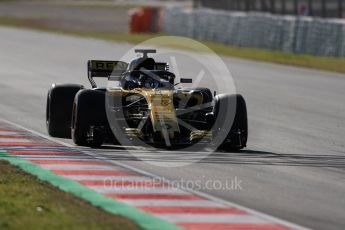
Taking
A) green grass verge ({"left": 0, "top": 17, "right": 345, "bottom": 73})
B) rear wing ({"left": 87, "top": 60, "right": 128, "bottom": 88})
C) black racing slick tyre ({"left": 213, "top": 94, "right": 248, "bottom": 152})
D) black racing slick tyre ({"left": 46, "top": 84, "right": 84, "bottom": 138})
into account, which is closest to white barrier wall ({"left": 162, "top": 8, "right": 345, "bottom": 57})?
green grass verge ({"left": 0, "top": 17, "right": 345, "bottom": 73})

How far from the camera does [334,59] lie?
3378 centimetres

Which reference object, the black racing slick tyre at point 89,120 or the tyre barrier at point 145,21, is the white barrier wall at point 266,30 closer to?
the tyre barrier at point 145,21

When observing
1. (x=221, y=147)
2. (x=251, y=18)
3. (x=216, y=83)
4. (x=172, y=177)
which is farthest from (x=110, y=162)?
(x=251, y=18)

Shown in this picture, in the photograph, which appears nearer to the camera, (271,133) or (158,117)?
Answer: (158,117)

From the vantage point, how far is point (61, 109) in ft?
48.2

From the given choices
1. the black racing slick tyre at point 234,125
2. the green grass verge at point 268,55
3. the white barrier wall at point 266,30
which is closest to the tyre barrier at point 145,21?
the green grass verge at point 268,55

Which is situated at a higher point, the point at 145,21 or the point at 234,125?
the point at 234,125

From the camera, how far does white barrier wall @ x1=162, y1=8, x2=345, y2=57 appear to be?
3419 centimetres

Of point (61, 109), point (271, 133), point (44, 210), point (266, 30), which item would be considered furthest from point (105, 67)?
point (266, 30)

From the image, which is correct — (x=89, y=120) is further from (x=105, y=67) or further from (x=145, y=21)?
(x=145, y=21)

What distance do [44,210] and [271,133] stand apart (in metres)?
7.88

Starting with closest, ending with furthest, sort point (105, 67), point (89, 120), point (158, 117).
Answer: point (158, 117) < point (89, 120) < point (105, 67)

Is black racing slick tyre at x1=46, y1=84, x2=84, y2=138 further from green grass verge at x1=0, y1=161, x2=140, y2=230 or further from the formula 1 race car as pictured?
green grass verge at x1=0, y1=161, x2=140, y2=230

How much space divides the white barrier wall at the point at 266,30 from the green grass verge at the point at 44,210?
2411 cm
